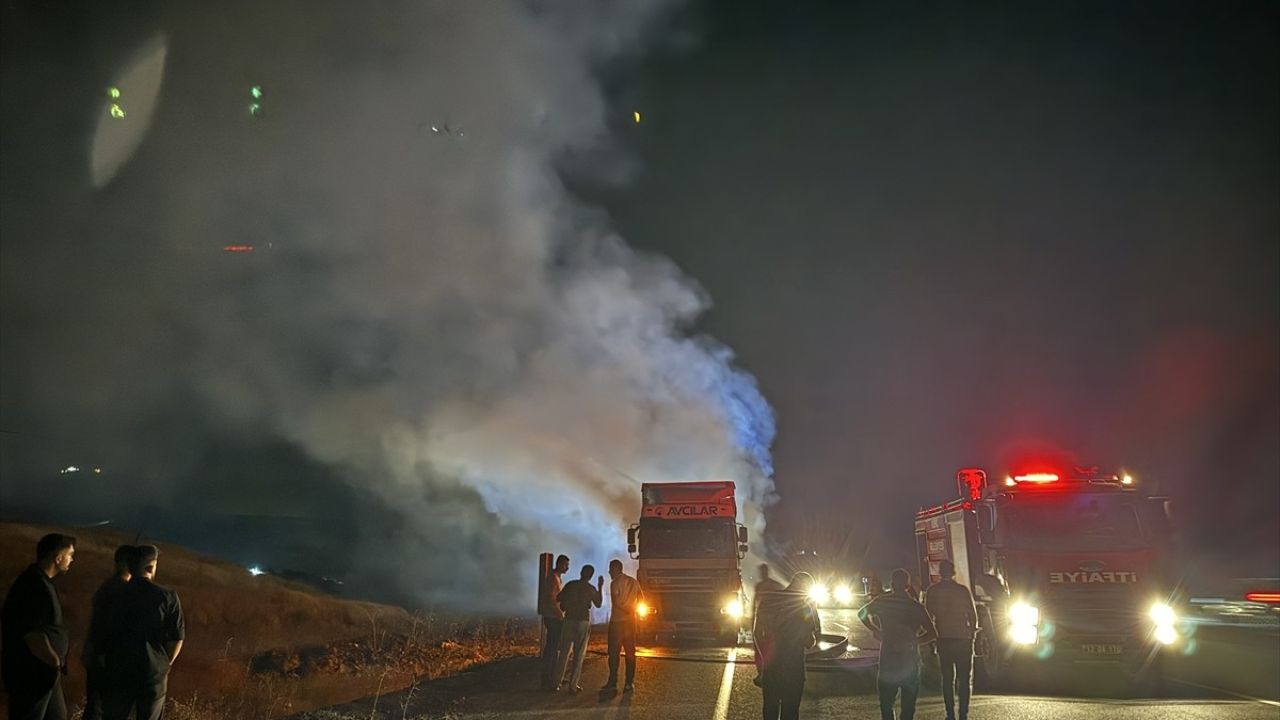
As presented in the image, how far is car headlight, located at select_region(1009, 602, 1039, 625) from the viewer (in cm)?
1135

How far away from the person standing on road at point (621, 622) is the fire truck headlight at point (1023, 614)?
19.1 ft

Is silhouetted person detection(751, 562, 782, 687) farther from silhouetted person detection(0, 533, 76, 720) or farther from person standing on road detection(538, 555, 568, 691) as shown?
silhouetted person detection(0, 533, 76, 720)

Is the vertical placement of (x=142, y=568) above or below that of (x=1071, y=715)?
above

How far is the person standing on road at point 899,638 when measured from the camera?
759cm

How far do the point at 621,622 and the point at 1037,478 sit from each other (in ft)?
25.4

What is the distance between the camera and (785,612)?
7.11 m

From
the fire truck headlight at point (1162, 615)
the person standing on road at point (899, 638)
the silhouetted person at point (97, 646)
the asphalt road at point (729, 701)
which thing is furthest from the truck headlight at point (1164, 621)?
the silhouetted person at point (97, 646)

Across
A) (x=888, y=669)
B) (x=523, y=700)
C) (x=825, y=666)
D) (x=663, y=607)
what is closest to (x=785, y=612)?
(x=888, y=669)

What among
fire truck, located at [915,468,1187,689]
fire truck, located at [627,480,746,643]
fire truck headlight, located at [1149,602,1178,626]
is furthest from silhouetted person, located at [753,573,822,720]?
fire truck, located at [627,480,746,643]

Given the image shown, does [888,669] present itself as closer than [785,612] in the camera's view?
No

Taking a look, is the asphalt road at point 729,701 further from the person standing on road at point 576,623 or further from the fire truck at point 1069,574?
the fire truck at point 1069,574

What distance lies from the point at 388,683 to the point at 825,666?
7272 mm

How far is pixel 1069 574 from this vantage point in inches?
455

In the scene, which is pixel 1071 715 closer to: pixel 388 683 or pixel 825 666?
pixel 825 666
